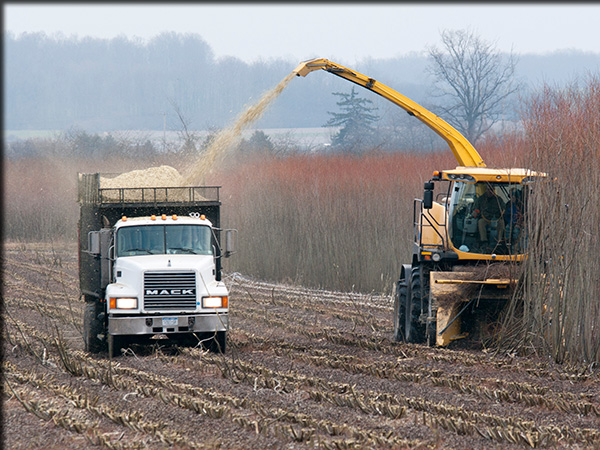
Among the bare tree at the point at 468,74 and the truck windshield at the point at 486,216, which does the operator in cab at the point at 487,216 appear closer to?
the truck windshield at the point at 486,216

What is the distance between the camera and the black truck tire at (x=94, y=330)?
13.3 meters

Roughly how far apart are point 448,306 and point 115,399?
16.4 ft

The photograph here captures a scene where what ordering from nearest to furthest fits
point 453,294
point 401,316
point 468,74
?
1. point 453,294
2. point 401,316
3. point 468,74

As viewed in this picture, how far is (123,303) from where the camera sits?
12.6 meters

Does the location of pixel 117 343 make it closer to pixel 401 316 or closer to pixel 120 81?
pixel 401 316

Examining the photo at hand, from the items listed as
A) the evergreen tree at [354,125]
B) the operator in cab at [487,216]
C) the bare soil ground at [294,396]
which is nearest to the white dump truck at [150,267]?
the bare soil ground at [294,396]

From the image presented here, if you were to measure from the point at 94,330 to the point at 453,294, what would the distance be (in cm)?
517

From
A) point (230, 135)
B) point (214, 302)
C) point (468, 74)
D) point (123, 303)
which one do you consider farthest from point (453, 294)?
point (468, 74)

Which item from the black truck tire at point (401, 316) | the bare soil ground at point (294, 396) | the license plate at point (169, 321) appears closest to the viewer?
the bare soil ground at point (294, 396)

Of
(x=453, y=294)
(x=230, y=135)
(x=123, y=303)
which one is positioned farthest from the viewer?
(x=230, y=135)

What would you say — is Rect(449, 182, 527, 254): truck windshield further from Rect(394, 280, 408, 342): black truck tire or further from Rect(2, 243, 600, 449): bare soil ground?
Rect(2, 243, 600, 449): bare soil ground

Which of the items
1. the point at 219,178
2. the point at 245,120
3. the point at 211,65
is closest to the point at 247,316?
the point at 245,120

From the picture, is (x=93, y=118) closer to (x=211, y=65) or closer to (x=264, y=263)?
(x=211, y=65)

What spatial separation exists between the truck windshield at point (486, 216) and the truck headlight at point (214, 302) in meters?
3.50
